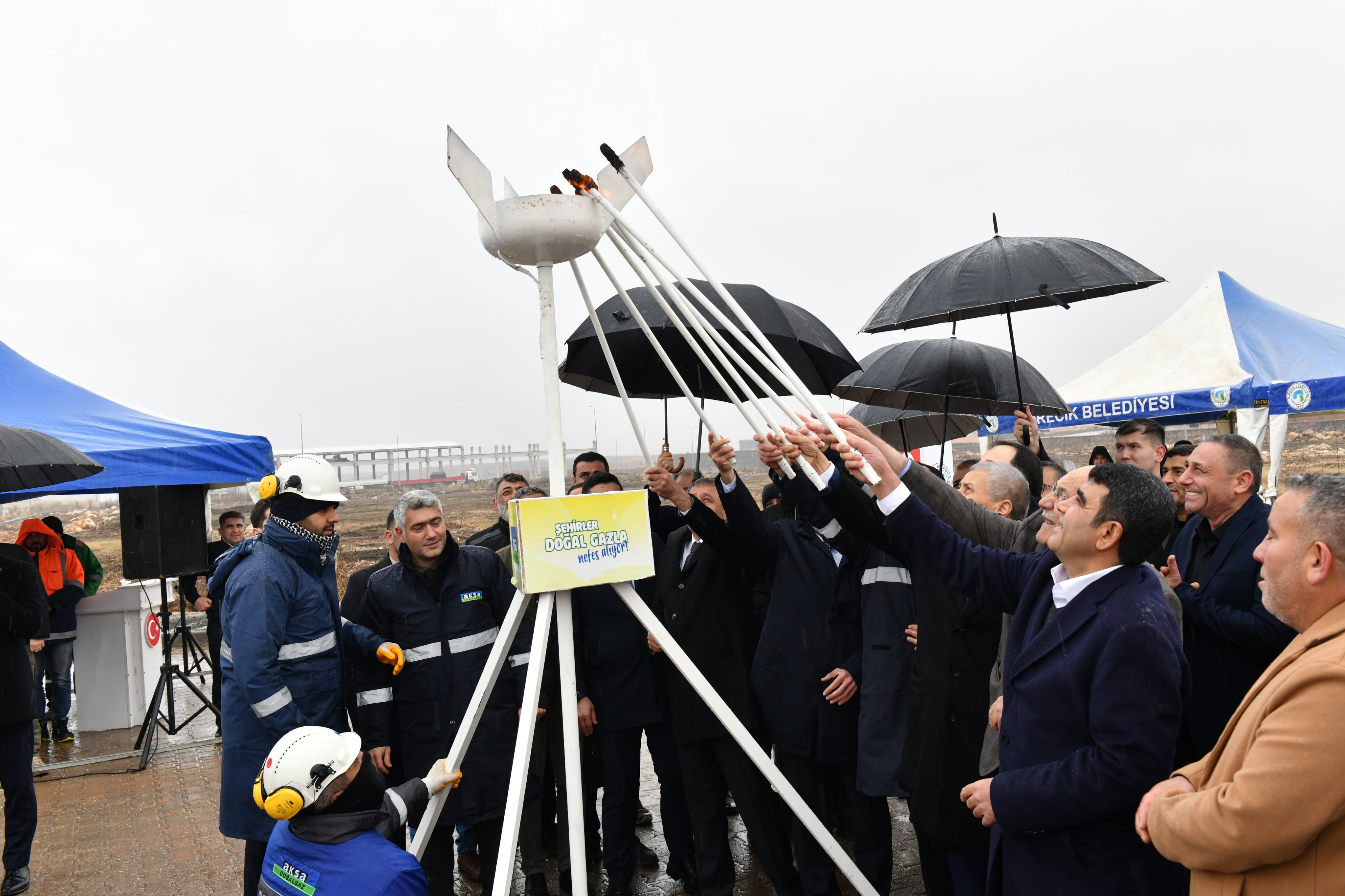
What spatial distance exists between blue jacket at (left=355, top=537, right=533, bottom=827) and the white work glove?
58 centimetres

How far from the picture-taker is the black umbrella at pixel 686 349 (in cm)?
428

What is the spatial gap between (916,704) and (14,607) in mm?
4713

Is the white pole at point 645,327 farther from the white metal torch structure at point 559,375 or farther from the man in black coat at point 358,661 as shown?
the man in black coat at point 358,661

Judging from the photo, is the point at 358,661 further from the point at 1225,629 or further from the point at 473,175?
the point at 1225,629

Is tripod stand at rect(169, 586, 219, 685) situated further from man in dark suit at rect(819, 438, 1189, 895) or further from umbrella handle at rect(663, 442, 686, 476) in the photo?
man in dark suit at rect(819, 438, 1189, 895)

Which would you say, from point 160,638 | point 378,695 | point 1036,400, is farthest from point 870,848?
point 160,638

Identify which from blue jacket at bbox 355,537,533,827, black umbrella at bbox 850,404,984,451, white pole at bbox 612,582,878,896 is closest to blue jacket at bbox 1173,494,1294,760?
white pole at bbox 612,582,878,896

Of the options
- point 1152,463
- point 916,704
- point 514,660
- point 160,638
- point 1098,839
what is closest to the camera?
point 1098,839

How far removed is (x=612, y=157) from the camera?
2824 millimetres

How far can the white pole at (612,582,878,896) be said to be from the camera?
287 centimetres

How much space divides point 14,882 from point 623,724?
3387 millimetres

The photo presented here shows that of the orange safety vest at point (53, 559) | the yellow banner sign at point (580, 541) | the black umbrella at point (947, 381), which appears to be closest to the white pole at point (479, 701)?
the yellow banner sign at point (580, 541)

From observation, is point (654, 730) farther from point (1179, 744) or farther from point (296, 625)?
point (1179, 744)

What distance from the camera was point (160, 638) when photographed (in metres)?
8.88
